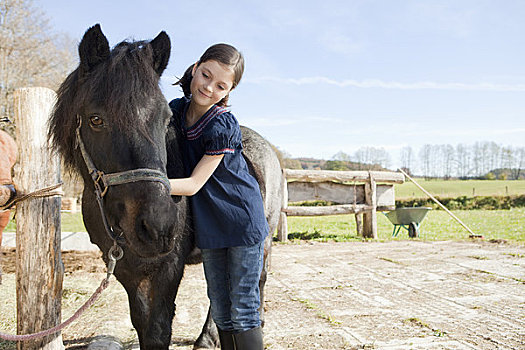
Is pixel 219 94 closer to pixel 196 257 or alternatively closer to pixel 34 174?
pixel 196 257

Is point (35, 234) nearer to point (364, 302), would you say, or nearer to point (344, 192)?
point (364, 302)

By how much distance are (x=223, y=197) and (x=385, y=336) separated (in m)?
2.17

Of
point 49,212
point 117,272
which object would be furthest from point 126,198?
point 49,212

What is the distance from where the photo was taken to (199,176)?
1.86 meters

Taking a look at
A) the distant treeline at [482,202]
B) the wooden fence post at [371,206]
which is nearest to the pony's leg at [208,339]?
the wooden fence post at [371,206]

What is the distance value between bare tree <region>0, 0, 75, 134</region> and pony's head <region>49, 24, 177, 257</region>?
1786cm

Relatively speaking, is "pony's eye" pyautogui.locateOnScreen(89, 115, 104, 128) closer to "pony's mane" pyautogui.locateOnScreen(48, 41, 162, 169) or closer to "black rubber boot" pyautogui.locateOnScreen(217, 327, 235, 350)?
"pony's mane" pyautogui.locateOnScreen(48, 41, 162, 169)

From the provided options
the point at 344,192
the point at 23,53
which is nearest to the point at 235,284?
the point at 344,192

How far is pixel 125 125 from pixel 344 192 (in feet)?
28.7

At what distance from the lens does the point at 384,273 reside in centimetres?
569

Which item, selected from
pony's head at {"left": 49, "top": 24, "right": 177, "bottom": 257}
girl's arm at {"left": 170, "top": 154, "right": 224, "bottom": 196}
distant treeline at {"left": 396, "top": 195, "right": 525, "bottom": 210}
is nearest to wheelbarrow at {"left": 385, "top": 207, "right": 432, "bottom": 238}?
girl's arm at {"left": 170, "top": 154, "right": 224, "bottom": 196}

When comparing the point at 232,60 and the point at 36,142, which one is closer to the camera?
the point at 232,60

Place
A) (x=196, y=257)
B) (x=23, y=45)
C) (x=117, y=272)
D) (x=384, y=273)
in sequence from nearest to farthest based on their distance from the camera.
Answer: (x=117, y=272), (x=196, y=257), (x=384, y=273), (x=23, y=45)

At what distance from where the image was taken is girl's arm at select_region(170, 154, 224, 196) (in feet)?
6.01
